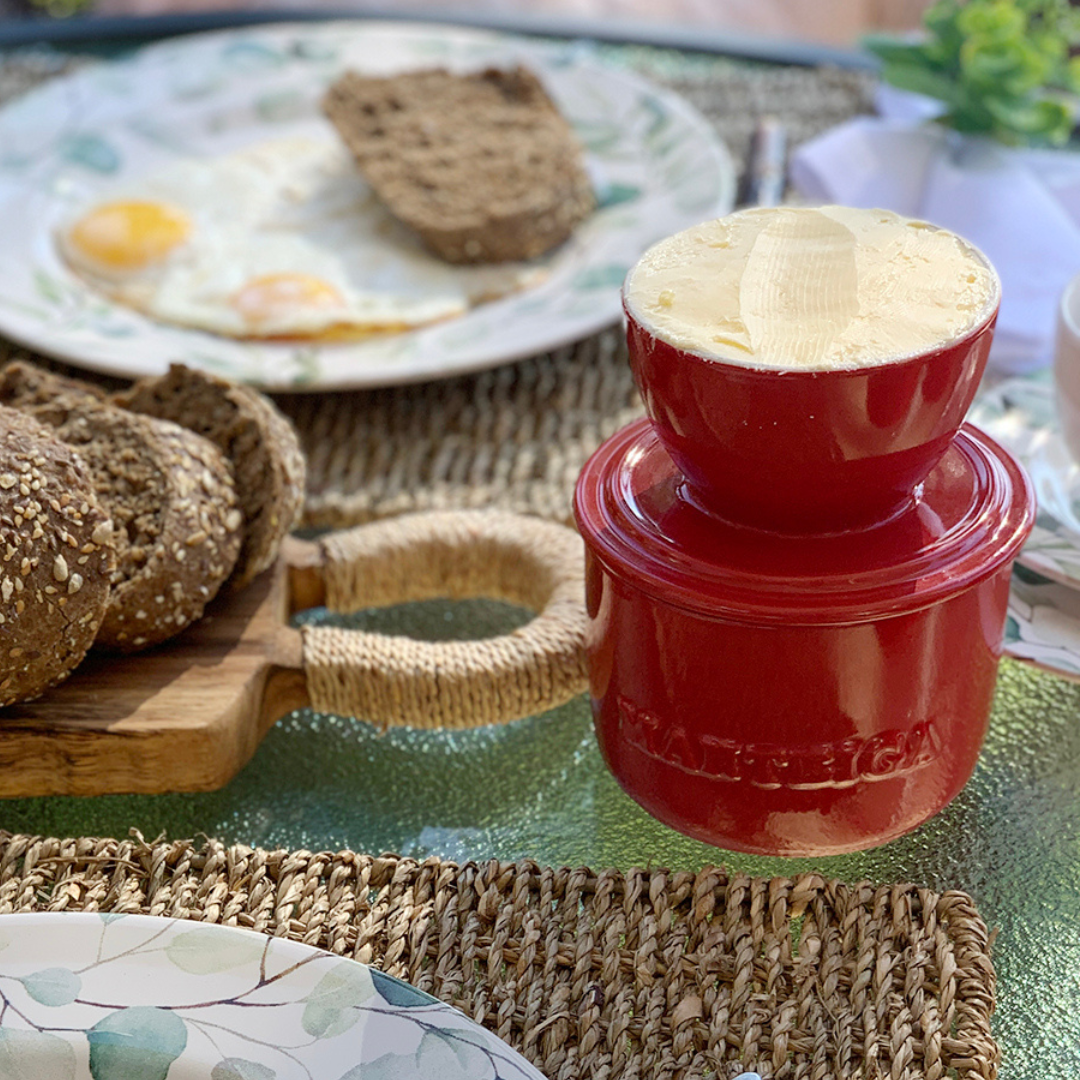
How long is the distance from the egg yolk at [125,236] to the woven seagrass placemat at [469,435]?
0.16 metres

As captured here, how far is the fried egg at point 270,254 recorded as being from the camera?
116 centimetres

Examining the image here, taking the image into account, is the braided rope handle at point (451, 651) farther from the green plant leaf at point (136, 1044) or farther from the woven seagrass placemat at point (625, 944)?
the green plant leaf at point (136, 1044)

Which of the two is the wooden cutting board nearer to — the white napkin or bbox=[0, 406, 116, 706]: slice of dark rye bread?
bbox=[0, 406, 116, 706]: slice of dark rye bread

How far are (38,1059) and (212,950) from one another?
74 mm

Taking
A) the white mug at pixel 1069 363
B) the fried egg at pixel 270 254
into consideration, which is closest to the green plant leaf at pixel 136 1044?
the white mug at pixel 1069 363

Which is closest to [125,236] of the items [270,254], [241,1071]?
[270,254]

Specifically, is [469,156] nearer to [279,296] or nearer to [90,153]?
[279,296]

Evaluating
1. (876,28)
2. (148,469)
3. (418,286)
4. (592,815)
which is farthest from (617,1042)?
(876,28)

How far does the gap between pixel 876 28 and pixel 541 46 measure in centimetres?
155

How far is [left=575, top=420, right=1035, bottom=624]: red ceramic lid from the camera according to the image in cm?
54

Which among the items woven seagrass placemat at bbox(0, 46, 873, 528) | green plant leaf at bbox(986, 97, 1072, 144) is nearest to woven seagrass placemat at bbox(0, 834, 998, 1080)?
woven seagrass placemat at bbox(0, 46, 873, 528)

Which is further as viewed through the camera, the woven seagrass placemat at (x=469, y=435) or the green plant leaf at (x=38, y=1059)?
the woven seagrass placemat at (x=469, y=435)

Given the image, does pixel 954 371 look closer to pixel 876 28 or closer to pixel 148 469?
pixel 148 469

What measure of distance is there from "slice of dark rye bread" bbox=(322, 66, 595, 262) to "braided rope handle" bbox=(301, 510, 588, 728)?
489 mm
